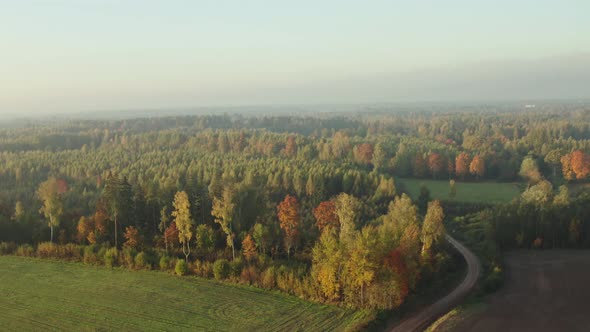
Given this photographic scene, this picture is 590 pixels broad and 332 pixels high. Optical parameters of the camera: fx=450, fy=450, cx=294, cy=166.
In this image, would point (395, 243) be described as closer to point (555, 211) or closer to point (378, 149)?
point (555, 211)

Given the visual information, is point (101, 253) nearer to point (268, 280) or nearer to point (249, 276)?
point (249, 276)

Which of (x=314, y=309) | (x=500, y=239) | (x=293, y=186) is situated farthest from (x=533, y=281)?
(x=293, y=186)

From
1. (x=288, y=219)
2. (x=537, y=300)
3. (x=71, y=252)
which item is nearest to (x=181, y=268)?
(x=288, y=219)

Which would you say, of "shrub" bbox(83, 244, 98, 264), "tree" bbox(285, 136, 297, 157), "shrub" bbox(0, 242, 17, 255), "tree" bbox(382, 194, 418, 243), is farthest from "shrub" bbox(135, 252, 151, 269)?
"tree" bbox(285, 136, 297, 157)

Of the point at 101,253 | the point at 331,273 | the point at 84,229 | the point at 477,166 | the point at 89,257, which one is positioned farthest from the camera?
the point at 477,166

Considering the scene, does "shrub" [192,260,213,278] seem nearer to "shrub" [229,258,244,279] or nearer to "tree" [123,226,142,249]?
"shrub" [229,258,244,279]

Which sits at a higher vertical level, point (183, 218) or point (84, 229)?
point (183, 218)

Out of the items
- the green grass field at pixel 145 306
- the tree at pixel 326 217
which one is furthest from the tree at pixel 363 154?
the green grass field at pixel 145 306
